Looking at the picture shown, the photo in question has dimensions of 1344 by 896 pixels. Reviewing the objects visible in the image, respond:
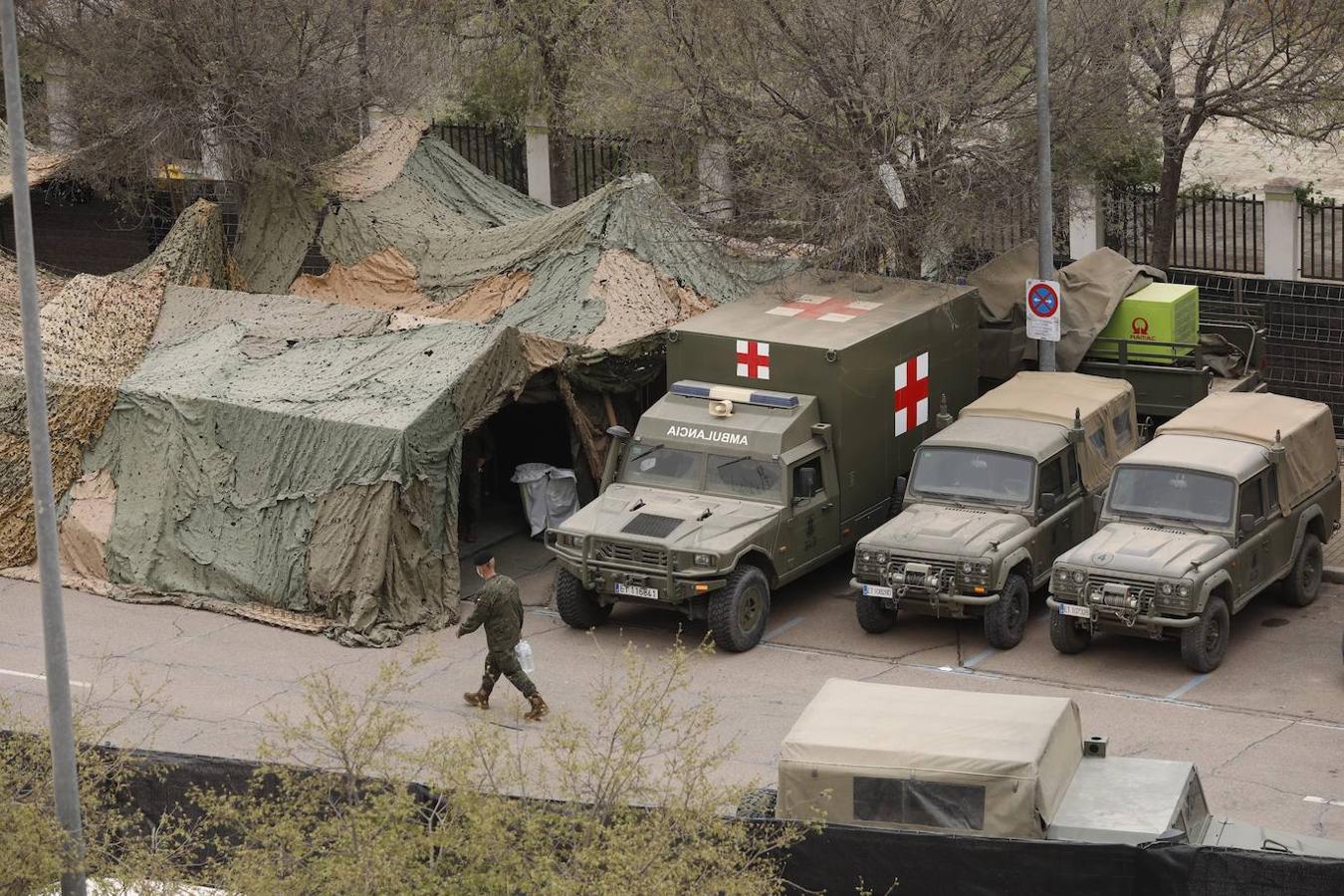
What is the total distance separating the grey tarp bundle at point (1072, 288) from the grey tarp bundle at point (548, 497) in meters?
5.15

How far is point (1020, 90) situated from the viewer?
22672 mm

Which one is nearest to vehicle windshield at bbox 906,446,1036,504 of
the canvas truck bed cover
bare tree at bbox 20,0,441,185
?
the canvas truck bed cover

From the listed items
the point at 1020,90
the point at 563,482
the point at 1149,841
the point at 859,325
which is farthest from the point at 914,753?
the point at 1020,90

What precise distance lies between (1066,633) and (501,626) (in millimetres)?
5226

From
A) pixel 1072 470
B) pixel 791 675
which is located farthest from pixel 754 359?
pixel 791 675

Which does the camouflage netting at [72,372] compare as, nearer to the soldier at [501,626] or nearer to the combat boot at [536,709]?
the soldier at [501,626]

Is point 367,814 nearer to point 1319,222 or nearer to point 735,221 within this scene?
point 735,221

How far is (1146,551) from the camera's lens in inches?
703

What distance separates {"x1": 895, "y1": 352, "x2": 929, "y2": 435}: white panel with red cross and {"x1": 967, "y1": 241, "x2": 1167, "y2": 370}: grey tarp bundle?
6.25ft

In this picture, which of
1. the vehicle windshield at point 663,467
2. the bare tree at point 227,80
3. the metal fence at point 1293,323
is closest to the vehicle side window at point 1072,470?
the vehicle windshield at point 663,467

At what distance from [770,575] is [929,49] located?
6.52m

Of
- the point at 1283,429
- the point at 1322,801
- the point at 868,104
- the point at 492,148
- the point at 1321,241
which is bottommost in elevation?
the point at 1322,801

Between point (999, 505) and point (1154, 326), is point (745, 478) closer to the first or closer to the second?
point (999, 505)

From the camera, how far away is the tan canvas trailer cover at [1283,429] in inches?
749
